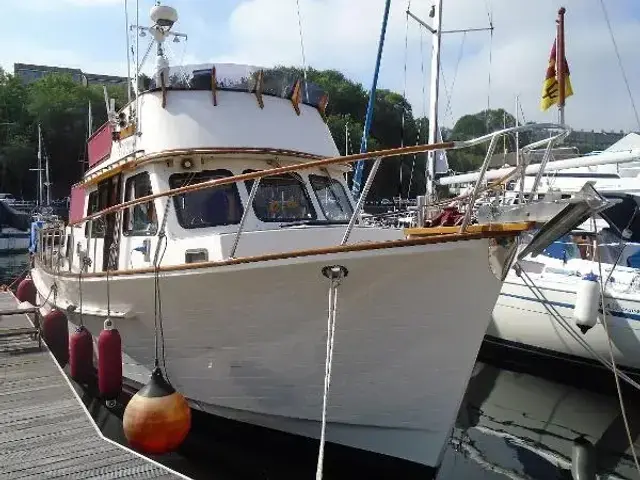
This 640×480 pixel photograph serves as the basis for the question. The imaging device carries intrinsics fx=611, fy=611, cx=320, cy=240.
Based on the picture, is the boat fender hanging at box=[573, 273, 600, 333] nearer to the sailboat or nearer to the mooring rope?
the sailboat

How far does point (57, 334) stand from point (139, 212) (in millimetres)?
3259

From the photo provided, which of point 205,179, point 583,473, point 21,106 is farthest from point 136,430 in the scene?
point 21,106

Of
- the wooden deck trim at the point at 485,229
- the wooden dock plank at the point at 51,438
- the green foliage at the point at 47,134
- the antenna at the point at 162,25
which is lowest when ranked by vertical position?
the wooden dock plank at the point at 51,438

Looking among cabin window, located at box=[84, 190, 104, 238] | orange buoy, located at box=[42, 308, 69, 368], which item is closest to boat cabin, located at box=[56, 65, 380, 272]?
cabin window, located at box=[84, 190, 104, 238]

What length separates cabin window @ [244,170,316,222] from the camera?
6660mm

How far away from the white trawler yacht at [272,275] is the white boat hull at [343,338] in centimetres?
1

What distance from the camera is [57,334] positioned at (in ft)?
30.1

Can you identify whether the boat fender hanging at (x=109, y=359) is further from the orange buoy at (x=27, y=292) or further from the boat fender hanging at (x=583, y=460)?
the orange buoy at (x=27, y=292)

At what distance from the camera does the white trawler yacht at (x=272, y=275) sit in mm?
4754

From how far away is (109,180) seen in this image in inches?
318

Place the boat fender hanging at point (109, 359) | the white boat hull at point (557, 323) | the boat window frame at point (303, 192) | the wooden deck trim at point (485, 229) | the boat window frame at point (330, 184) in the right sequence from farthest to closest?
the white boat hull at point (557, 323) < the boat window frame at point (330, 184) < the boat window frame at point (303, 192) < the boat fender hanging at point (109, 359) < the wooden deck trim at point (485, 229)

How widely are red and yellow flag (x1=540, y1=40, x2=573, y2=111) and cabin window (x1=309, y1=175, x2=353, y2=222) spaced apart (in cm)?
1032

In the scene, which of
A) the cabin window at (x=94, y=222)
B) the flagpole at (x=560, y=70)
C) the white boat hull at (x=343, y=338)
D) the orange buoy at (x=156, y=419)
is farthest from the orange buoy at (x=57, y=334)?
the flagpole at (x=560, y=70)

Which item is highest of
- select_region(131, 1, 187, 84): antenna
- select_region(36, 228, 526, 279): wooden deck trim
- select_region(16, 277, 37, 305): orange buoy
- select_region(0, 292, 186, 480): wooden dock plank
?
select_region(131, 1, 187, 84): antenna
